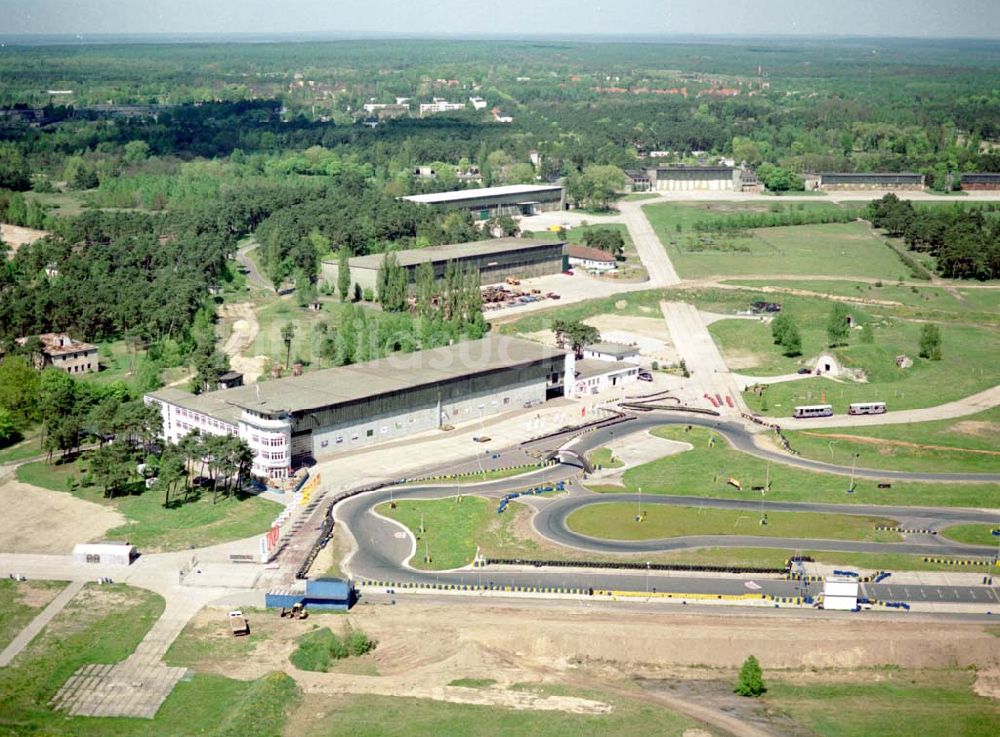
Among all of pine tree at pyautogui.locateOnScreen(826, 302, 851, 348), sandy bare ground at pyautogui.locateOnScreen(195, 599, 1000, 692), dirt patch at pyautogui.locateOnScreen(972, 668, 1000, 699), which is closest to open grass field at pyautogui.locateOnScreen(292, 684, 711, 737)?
sandy bare ground at pyautogui.locateOnScreen(195, 599, 1000, 692)

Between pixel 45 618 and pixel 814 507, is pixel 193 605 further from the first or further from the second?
pixel 814 507

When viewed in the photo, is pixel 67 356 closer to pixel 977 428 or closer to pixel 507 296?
pixel 507 296

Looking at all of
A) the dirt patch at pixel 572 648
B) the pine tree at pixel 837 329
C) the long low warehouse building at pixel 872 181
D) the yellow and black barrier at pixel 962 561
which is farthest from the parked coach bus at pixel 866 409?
the long low warehouse building at pixel 872 181

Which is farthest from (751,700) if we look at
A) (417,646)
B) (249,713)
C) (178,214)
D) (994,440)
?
(178,214)

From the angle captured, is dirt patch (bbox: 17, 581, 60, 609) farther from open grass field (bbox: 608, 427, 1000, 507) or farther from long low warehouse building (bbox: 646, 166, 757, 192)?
long low warehouse building (bbox: 646, 166, 757, 192)

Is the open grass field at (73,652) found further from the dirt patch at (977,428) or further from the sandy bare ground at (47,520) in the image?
the dirt patch at (977,428)

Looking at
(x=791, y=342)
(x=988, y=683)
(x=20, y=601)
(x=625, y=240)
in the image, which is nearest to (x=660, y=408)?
(x=791, y=342)
